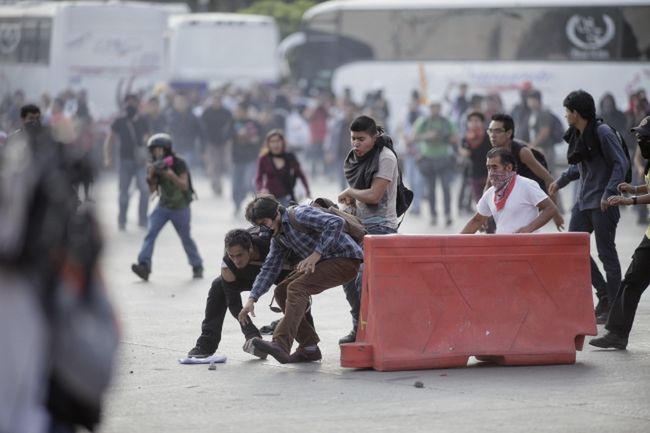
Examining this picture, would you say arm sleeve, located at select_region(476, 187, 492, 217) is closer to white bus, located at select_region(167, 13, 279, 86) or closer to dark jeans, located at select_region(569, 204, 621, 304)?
dark jeans, located at select_region(569, 204, 621, 304)

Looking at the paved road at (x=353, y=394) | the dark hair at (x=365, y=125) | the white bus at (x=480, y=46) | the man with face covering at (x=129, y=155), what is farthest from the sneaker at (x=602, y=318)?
the white bus at (x=480, y=46)

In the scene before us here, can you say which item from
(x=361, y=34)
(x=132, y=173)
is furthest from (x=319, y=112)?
(x=132, y=173)

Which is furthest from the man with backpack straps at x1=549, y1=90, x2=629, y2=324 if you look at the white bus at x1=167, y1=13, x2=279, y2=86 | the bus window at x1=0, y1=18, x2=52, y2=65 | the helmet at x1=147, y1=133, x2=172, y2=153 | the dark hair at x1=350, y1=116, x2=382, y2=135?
the white bus at x1=167, y1=13, x2=279, y2=86

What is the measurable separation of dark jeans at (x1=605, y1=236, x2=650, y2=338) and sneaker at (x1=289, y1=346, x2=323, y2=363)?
6.22 feet

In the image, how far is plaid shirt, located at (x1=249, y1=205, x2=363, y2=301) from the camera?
27.8 feet

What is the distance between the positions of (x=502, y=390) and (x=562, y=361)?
0.98m

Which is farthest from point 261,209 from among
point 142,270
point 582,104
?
point 142,270

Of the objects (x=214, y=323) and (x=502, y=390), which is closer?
(x=502, y=390)

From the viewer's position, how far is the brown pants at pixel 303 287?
8.48m

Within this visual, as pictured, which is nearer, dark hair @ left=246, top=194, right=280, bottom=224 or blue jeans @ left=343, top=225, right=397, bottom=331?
dark hair @ left=246, top=194, right=280, bottom=224

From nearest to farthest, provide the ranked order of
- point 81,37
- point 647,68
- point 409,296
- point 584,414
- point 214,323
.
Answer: point 584,414
point 409,296
point 214,323
point 647,68
point 81,37

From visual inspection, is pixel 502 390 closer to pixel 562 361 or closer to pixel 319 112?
pixel 562 361

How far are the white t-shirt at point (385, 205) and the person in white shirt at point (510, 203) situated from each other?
0.52m

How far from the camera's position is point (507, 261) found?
840 centimetres
